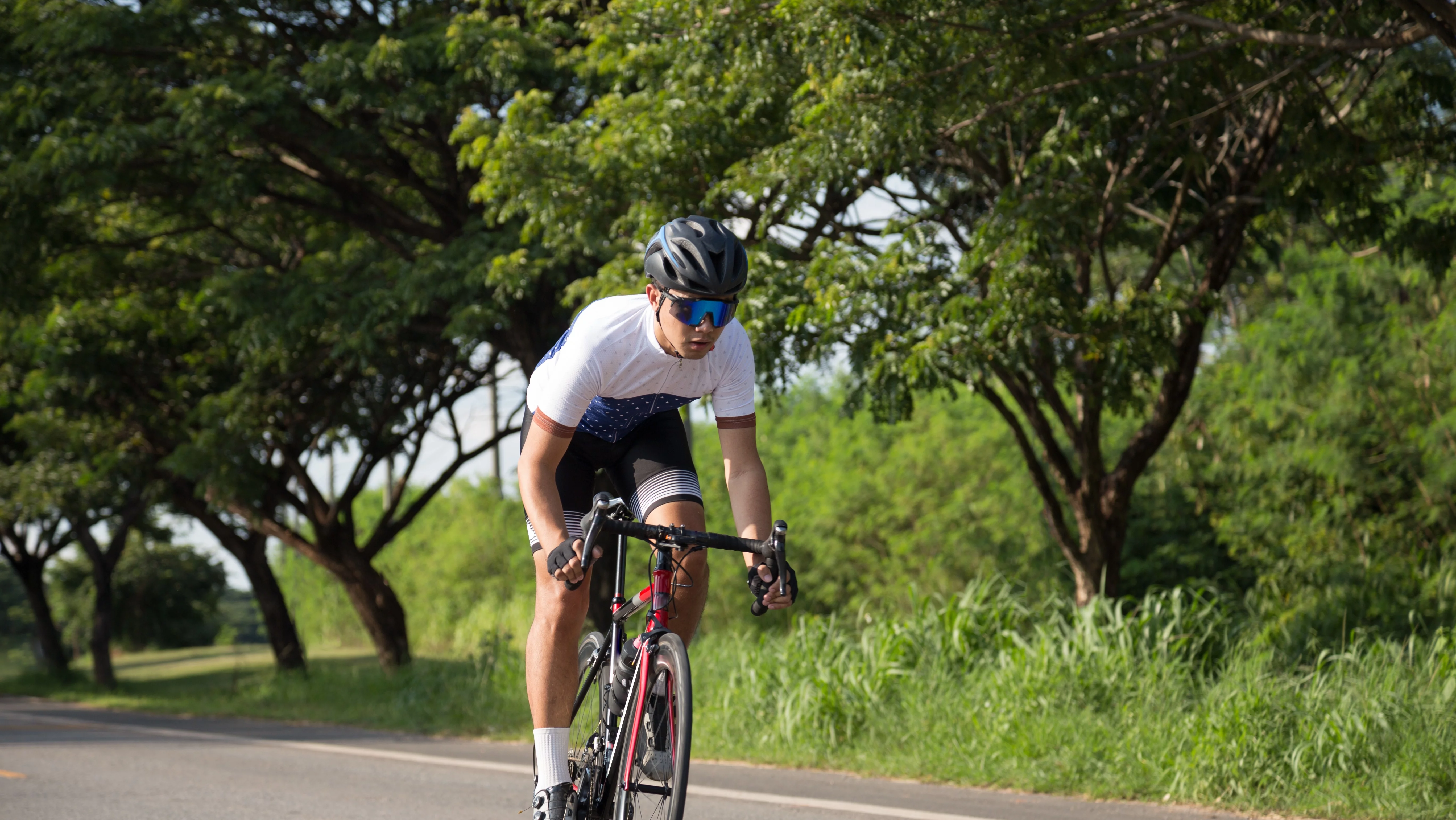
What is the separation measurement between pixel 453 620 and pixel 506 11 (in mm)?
19906

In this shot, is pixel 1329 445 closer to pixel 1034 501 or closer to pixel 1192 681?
pixel 1034 501

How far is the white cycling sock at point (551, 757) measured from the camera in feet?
12.5

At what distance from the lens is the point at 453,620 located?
100 ft

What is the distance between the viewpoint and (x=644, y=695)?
3.62 m

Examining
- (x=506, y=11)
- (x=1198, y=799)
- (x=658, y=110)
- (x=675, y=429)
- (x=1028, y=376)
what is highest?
(x=506, y=11)

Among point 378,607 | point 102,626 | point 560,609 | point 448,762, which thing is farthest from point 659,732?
point 102,626

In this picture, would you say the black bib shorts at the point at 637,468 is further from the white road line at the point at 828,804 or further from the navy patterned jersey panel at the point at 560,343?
the white road line at the point at 828,804

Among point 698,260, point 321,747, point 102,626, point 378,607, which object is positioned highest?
point 698,260

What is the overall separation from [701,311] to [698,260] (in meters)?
0.15

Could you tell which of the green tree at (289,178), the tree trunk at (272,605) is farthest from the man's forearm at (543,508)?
the tree trunk at (272,605)

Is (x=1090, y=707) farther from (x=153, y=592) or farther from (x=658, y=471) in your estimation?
(x=153, y=592)

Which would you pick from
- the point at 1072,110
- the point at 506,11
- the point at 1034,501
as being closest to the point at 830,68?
the point at 1072,110

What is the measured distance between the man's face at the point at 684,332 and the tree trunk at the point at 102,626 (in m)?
23.4

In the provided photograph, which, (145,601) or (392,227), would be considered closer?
(392,227)
